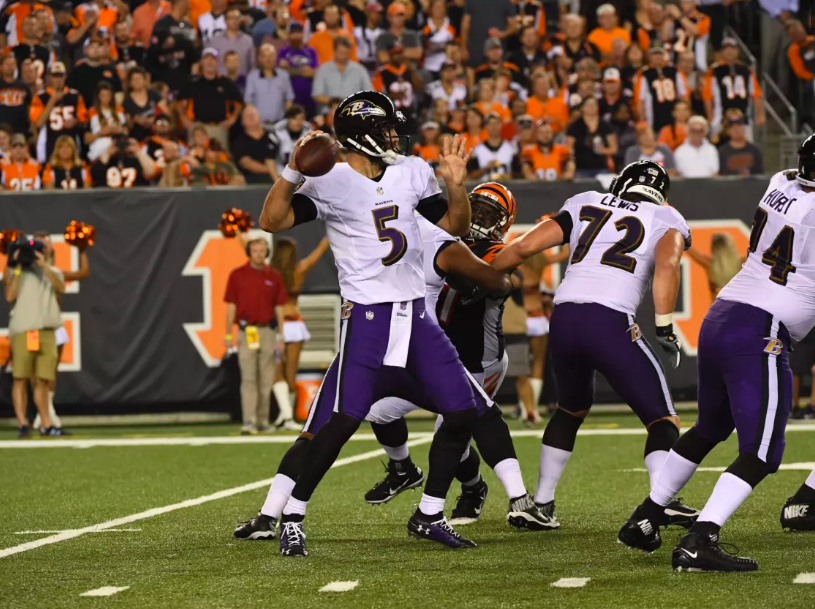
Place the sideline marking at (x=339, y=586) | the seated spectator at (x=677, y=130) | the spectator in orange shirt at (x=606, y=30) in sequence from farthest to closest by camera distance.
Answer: the spectator in orange shirt at (x=606, y=30)
the seated spectator at (x=677, y=130)
the sideline marking at (x=339, y=586)

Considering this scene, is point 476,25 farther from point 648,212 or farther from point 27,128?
point 648,212

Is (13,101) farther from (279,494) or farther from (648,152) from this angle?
(279,494)

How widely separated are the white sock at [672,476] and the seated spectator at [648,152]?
9128mm

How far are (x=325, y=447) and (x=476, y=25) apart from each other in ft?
41.2

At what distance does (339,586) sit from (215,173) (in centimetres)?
987

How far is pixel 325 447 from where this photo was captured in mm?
5922

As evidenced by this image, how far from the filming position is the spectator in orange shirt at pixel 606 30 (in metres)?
17.5

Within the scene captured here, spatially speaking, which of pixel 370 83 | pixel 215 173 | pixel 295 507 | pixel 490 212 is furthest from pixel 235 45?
pixel 295 507

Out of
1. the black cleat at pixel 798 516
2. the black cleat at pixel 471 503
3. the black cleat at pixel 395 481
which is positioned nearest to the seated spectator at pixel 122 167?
the black cleat at pixel 395 481

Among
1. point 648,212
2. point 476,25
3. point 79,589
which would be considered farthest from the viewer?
point 476,25

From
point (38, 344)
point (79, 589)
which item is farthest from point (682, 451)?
point (38, 344)

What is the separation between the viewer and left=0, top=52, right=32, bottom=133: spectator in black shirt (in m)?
15.6

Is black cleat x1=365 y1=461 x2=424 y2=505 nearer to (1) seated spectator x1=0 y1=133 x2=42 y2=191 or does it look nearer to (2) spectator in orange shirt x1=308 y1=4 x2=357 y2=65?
(1) seated spectator x1=0 y1=133 x2=42 y2=191

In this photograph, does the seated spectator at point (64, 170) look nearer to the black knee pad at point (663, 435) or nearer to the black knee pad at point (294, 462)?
the black knee pad at point (294, 462)
